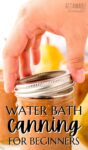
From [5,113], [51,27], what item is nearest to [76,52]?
[51,27]

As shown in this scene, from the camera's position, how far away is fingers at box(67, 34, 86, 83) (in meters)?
0.57

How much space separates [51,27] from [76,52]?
53 millimetres

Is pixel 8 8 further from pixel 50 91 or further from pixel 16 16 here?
pixel 50 91

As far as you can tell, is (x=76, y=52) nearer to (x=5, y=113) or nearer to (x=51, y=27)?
(x=51, y=27)

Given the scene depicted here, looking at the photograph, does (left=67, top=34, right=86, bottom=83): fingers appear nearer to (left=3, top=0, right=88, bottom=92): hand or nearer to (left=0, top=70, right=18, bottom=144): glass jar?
(left=3, top=0, right=88, bottom=92): hand

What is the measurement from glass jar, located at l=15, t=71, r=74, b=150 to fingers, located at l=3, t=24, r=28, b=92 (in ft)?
0.08

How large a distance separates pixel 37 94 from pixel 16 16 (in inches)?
4.9

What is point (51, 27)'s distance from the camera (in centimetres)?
58

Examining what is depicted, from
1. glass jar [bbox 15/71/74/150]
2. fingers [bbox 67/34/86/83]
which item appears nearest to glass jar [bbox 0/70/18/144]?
glass jar [bbox 15/71/74/150]

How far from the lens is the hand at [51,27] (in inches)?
22.4

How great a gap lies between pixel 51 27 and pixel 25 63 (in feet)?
0.29

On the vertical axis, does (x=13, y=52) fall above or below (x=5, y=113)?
above

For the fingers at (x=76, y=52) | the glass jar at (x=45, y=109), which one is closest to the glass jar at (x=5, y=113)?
the glass jar at (x=45, y=109)

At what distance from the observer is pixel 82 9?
575mm
